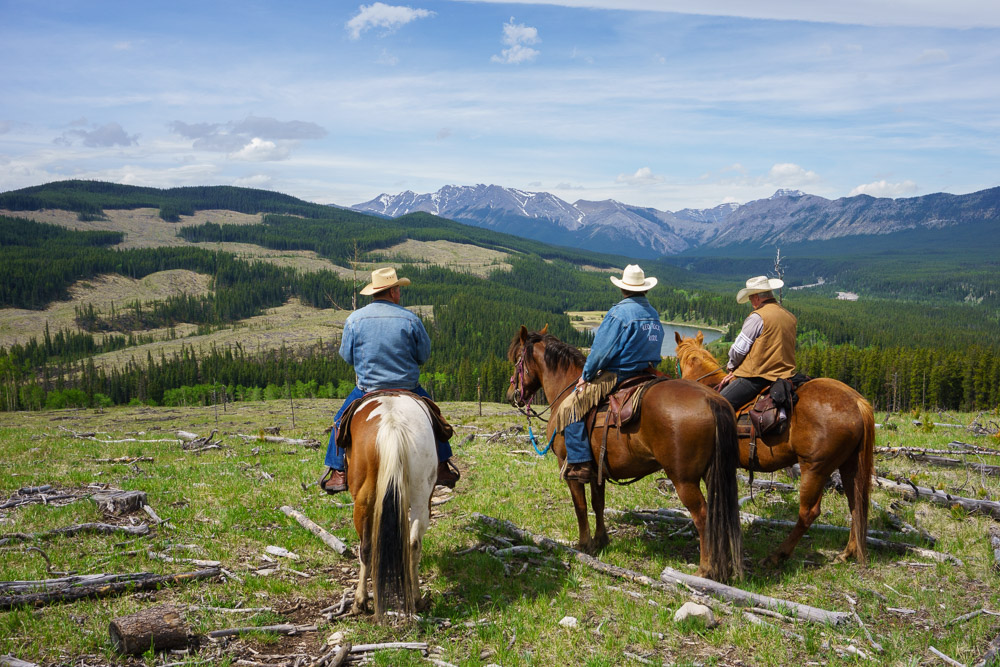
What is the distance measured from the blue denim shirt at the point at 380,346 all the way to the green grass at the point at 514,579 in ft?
9.55

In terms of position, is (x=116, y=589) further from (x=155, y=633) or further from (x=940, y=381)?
(x=940, y=381)

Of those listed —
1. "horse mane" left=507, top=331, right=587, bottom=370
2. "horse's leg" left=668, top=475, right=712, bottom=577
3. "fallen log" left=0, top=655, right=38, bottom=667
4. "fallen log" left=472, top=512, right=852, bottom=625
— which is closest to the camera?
"fallen log" left=0, top=655, right=38, bottom=667

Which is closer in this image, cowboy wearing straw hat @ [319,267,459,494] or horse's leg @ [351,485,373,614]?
horse's leg @ [351,485,373,614]

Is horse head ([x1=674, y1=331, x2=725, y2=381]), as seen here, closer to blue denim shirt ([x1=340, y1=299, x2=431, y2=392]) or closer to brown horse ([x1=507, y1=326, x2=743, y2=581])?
brown horse ([x1=507, y1=326, x2=743, y2=581])

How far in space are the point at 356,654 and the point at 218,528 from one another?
4.80m

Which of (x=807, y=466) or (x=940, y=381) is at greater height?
(x=807, y=466)

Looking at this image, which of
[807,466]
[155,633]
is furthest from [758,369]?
[155,633]

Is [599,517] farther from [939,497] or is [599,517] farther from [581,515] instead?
[939,497]

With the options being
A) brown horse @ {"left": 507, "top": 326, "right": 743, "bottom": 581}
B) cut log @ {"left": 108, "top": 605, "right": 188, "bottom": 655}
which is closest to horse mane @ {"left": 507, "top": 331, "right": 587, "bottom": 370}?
brown horse @ {"left": 507, "top": 326, "right": 743, "bottom": 581}

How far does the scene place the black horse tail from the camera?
24.1 feet

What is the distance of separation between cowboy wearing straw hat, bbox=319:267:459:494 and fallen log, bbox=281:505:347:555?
1.27m

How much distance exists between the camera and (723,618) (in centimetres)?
642

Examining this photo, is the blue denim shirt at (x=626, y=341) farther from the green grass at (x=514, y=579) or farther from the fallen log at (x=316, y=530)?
the fallen log at (x=316, y=530)

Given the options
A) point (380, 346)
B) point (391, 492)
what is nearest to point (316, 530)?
point (380, 346)
